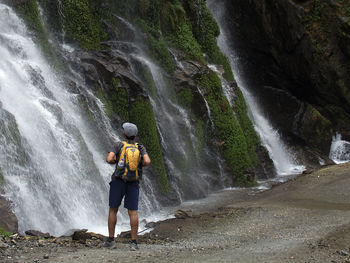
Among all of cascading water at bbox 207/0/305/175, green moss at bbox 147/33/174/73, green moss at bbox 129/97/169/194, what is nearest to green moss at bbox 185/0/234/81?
cascading water at bbox 207/0/305/175

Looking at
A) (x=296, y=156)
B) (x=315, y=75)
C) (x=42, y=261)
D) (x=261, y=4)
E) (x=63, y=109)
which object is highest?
(x=261, y=4)

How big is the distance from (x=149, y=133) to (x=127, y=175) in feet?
24.5

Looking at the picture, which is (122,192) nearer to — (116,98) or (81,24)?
(116,98)

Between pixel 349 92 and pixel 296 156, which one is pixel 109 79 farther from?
pixel 349 92

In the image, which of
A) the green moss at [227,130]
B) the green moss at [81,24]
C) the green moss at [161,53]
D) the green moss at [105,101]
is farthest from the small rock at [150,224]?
the green moss at [161,53]

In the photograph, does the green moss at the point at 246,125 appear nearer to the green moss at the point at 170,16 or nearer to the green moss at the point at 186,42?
the green moss at the point at 186,42

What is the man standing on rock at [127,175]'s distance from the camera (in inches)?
249

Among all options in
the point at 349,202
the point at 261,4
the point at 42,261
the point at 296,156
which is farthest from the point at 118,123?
the point at 261,4

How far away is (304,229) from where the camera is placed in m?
8.28

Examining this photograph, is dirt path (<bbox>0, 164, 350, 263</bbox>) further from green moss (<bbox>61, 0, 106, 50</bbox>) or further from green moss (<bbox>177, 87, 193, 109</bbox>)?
green moss (<bbox>61, 0, 106, 50</bbox>)

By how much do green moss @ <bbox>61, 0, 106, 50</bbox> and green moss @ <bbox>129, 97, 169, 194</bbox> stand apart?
107 inches

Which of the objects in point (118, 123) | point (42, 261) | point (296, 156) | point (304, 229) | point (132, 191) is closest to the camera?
point (42, 261)

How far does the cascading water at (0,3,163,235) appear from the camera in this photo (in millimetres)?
9398

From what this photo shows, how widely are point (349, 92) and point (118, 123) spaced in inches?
600
